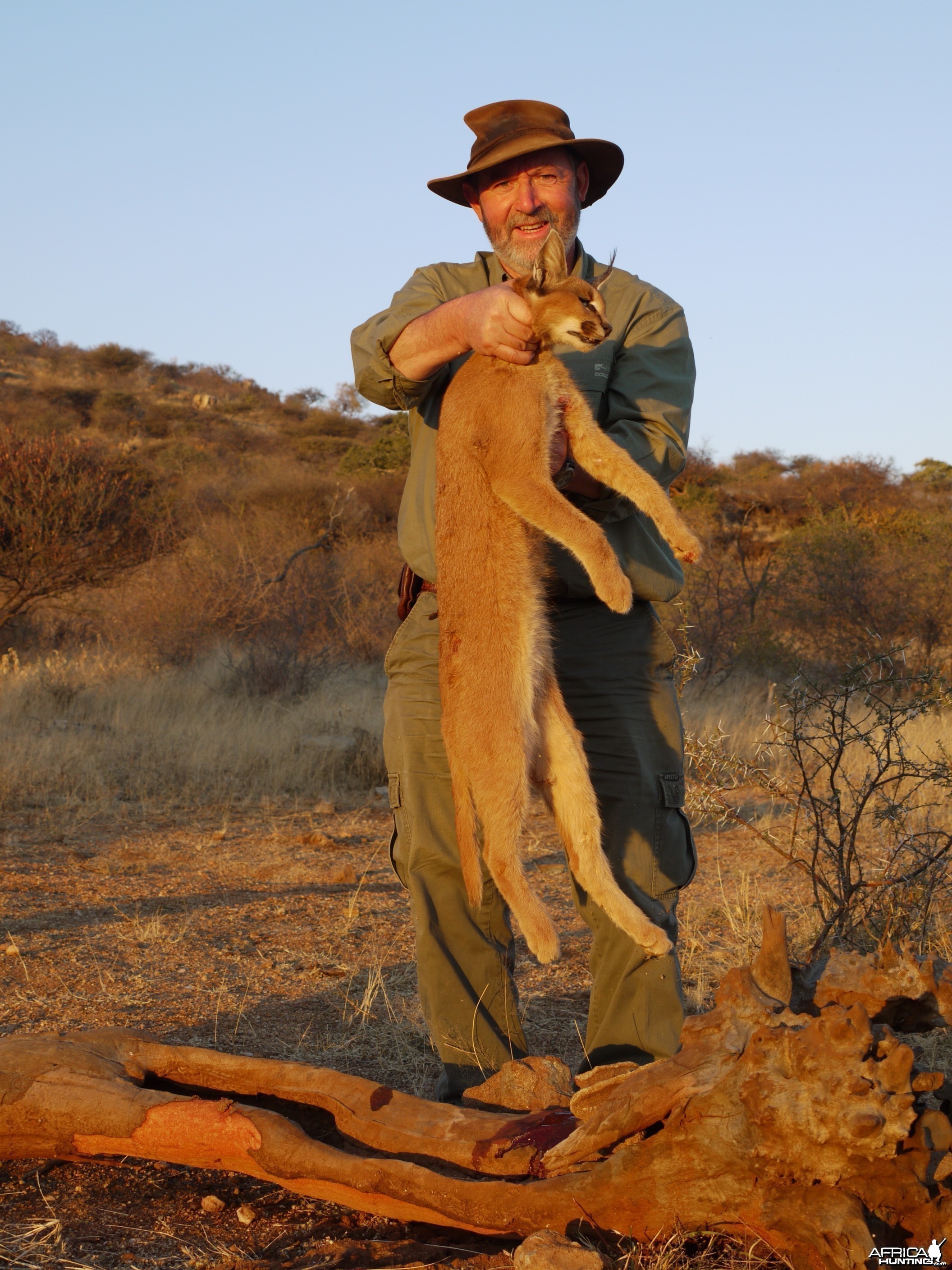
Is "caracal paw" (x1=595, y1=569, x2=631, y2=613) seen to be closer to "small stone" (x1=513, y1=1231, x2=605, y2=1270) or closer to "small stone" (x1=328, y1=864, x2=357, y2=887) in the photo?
"small stone" (x1=513, y1=1231, x2=605, y2=1270)

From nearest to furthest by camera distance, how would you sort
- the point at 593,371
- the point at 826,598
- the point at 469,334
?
the point at 469,334, the point at 593,371, the point at 826,598

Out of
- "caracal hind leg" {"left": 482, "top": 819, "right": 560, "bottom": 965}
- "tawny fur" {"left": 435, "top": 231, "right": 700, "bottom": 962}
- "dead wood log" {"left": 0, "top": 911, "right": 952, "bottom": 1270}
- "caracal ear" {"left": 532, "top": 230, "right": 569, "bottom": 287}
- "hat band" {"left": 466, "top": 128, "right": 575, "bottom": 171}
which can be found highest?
"hat band" {"left": 466, "top": 128, "right": 575, "bottom": 171}

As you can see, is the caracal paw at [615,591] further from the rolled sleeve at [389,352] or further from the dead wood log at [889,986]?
the dead wood log at [889,986]

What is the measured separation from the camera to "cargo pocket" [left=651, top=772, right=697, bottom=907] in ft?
10.8

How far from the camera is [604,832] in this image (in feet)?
10.9

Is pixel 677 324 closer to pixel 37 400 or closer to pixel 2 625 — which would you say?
pixel 2 625

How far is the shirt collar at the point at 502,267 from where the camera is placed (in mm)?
3547

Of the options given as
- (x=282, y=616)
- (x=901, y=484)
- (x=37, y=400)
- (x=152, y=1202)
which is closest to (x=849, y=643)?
(x=282, y=616)

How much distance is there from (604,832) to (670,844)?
204 millimetres

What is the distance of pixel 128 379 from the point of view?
3938 cm

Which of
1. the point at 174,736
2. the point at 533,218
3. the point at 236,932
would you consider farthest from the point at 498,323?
the point at 174,736

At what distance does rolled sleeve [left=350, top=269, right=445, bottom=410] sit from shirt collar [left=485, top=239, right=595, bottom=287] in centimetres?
20

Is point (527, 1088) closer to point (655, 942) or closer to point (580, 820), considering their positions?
point (655, 942)

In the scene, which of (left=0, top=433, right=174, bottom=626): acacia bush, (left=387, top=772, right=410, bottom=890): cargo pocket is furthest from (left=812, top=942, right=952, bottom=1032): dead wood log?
(left=0, top=433, right=174, bottom=626): acacia bush
